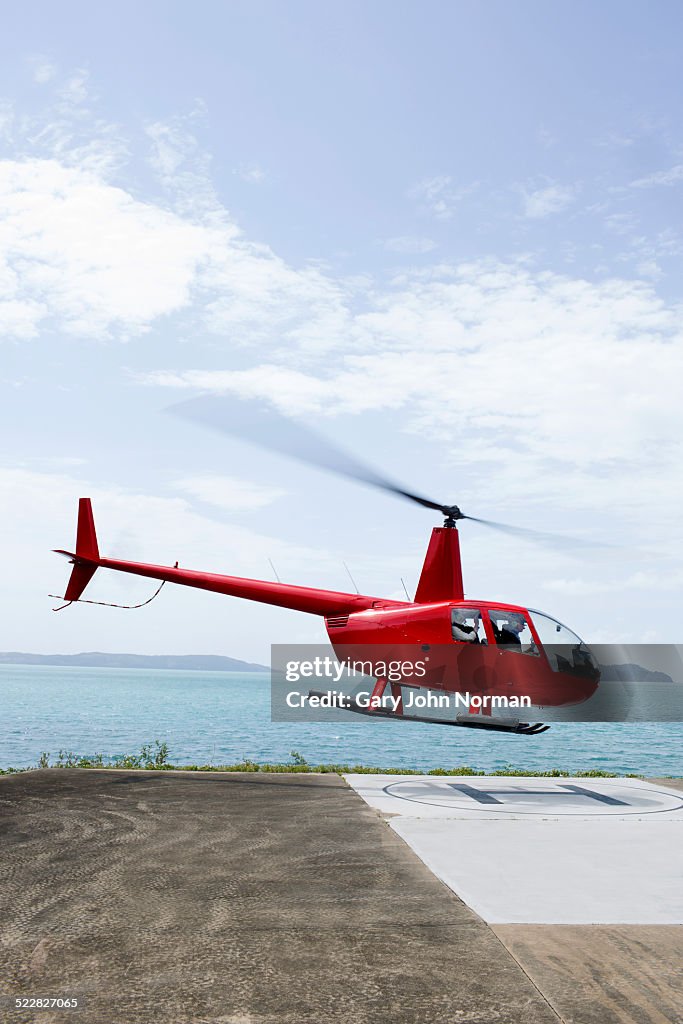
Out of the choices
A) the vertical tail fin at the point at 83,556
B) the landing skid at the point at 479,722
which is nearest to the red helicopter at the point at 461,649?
the landing skid at the point at 479,722

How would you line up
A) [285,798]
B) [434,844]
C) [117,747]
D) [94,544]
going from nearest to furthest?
1. [434,844]
2. [285,798]
3. [94,544]
4. [117,747]

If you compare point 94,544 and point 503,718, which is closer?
point 503,718

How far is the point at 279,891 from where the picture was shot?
7.47m

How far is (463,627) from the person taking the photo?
14.1m

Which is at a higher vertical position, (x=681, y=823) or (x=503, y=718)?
(x=503, y=718)

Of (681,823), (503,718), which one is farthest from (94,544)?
(681,823)

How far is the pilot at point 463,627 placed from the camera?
1405 centimetres

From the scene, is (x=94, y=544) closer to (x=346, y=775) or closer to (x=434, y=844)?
(x=346, y=775)

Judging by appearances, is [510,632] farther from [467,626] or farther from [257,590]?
[257,590]

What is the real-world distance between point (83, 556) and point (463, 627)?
9.48 metres

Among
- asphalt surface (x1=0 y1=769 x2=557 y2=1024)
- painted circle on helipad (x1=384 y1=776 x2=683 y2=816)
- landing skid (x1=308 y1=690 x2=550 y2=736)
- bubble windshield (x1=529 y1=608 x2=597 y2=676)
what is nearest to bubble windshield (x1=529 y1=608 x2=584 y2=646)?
bubble windshield (x1=529 y1=608 x2=597 y2=676)

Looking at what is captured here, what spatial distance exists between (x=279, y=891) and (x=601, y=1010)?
131 inches

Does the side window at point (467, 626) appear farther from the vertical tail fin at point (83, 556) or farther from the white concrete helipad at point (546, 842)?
the vertical tail fin at point (83, 556)
